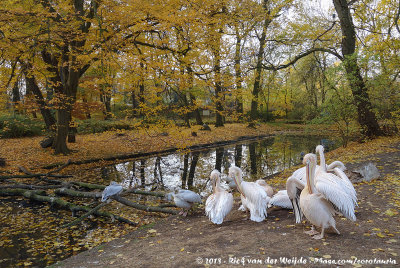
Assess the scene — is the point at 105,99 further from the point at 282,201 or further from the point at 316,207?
the point at 316,207

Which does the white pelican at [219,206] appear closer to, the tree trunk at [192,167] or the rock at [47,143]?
the tree trunk at [192,167]

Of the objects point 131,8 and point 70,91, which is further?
point 70,91

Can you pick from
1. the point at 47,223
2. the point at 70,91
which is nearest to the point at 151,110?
the point at 70,91

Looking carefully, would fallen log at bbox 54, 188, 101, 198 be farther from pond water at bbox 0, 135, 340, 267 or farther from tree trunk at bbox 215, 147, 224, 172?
tree trunk at bbox 215, 147, 224, 172

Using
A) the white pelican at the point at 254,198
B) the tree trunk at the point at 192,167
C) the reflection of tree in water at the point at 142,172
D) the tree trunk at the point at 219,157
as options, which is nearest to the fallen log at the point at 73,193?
the reflection of tree in water at the point at 142,172

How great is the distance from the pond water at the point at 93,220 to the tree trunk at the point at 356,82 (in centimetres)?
410

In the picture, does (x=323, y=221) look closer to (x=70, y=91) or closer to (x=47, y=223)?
(x=47, y=223)

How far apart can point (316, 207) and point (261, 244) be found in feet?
3.21

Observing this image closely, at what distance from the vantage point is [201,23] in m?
10.3

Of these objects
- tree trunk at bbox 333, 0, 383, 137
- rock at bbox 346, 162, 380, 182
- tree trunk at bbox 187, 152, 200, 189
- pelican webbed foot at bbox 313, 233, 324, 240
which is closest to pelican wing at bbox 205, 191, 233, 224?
pelican webbed foot at bbox 313, 233, 324, 240

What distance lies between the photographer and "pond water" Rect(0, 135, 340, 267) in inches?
193

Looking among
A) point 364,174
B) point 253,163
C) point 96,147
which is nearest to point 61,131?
point 96,147

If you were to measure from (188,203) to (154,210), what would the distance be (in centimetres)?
117

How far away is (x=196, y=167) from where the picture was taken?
12.9 m
